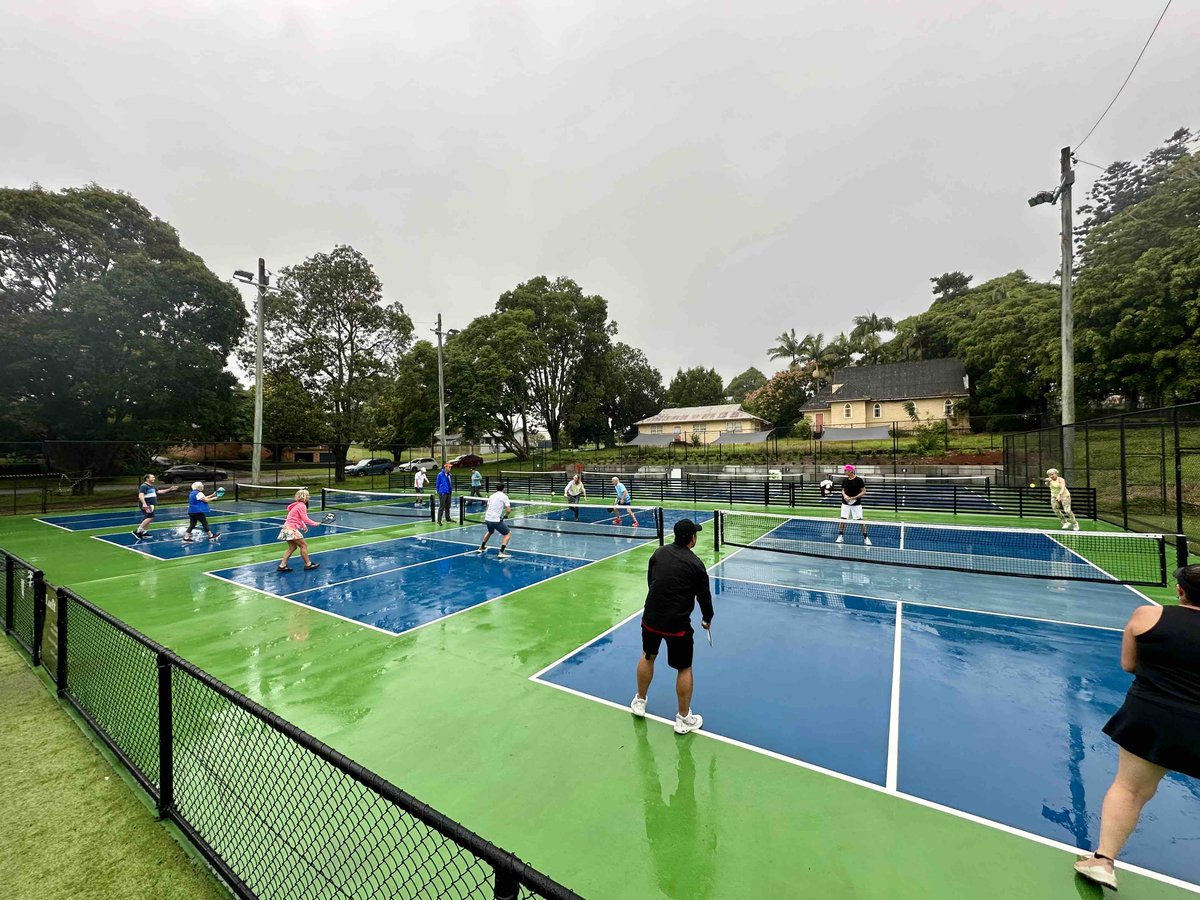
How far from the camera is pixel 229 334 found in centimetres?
2880

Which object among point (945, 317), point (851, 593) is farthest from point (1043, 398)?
point (851, 593)

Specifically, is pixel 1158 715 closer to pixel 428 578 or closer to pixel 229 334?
pixel 428 578

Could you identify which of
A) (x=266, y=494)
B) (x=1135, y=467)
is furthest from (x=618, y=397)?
(x=1135, y=467)

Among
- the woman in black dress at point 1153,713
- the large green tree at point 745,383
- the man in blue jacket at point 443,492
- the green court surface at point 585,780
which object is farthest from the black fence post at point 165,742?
the large green tree at point 745,383

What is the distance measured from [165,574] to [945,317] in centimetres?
6008

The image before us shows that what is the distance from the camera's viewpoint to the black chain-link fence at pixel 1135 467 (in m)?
12.0

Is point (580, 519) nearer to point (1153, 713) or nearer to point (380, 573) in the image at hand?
point (380, 573)

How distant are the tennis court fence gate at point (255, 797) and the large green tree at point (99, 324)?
25129 mm

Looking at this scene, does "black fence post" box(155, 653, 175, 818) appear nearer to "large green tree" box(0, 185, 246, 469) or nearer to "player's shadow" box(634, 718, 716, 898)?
"player's shadow" box(634, 718, 716, 898)

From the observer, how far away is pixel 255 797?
397 cm

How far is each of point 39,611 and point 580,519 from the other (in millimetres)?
14760

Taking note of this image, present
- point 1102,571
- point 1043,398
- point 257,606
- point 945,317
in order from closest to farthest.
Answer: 1. point 257,606
2. point 1102,571
3. point 1043,398
4. point 945,317

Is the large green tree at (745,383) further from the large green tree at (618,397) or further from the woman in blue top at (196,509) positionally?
the woman in blue top at (196,509)

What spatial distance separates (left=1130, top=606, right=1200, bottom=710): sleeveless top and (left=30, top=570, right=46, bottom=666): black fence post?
9933 millimetres
